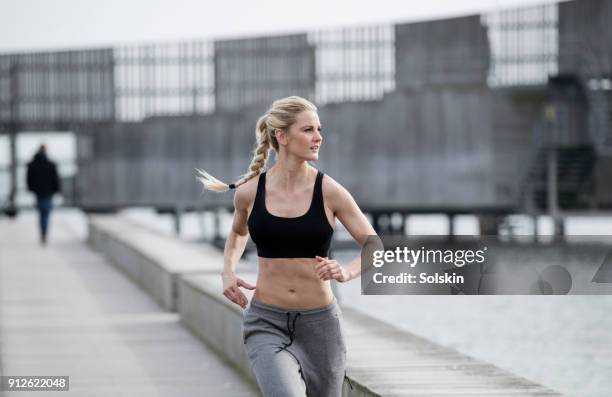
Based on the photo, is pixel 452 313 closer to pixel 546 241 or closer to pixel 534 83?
pixel 534 83

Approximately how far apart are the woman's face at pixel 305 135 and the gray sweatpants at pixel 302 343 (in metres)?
0.60

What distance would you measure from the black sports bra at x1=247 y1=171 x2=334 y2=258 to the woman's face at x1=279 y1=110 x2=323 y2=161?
14 cm

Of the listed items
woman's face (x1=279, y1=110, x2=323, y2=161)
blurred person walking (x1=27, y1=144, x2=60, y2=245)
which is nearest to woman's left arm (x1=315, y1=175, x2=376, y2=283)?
woman's face (x1=279, y1=110, x2=323, y2=161)

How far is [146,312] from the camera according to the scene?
1562cm

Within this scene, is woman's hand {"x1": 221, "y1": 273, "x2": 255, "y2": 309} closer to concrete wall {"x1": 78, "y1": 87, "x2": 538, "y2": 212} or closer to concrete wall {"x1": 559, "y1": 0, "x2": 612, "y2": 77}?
concrete wall {"x1": 559, "y1": 0, "x2": 612, "y2": 77}

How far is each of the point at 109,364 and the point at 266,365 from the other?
6.28 meters

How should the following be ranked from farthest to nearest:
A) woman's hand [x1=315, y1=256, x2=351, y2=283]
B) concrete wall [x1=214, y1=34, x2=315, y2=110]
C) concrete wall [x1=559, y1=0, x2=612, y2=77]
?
concrete wall [x1=214, y1=34, x2=315, y2=110], concrete wall [x1=559, y1=0, x2=612, y2=77], woman's hand [x1=315, y1=256, x2=351, y2=283]

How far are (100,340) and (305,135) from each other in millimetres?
8142

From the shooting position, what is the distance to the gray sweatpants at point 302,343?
5.34 metres

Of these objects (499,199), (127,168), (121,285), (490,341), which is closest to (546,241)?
(499,199)

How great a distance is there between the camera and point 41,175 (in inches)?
1018

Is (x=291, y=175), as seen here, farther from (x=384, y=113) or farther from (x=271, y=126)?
(x=384, y=113)

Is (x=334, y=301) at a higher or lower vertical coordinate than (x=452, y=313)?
higher

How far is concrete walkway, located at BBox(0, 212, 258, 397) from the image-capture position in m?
10.3
